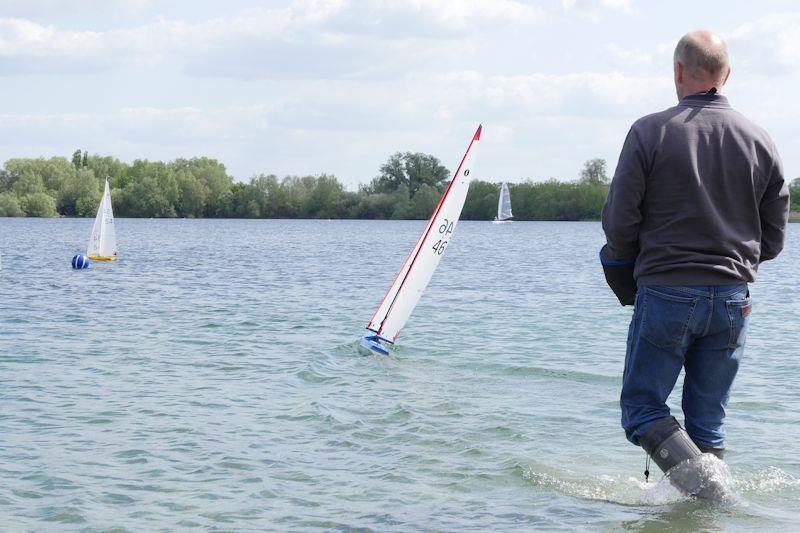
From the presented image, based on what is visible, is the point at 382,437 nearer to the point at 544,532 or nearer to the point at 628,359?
the point at 544,532

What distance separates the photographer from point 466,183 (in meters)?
14.8

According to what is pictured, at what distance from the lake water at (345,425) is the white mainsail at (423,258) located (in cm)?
67

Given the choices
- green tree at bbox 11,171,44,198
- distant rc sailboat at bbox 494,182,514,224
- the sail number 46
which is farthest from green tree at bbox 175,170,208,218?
the sail number 46

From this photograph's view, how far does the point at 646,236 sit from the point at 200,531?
→ 3.42 meters

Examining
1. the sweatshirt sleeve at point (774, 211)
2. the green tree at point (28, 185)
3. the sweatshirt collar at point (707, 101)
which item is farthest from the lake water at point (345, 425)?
the green tree at point (28, 185)

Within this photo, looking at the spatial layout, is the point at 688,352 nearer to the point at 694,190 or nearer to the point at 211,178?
the point at 694,190

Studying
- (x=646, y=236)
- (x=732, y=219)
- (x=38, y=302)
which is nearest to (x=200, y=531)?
(x=646, y=236)

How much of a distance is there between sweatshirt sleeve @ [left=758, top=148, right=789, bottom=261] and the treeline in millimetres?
128976

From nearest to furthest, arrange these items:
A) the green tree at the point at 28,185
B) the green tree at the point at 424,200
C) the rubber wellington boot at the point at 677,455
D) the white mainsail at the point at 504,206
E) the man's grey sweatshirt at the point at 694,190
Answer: the man's grey sweatshirt at the point at 694,190 → the rubber wellington boot at the point at 677,455 → the white mainsail at the point at 504,206 → the green tree at the point at 28,185 → the green tree at the point at 424,200

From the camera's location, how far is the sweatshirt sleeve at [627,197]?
489 centimetres

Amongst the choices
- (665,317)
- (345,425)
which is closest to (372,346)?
(345,425)

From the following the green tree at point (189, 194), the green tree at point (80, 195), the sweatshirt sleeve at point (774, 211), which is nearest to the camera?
the sweatshirt sleeve at point (774, 211)

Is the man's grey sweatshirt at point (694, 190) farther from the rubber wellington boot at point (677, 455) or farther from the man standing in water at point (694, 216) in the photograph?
the rubber wellington boot at point (677, 455)

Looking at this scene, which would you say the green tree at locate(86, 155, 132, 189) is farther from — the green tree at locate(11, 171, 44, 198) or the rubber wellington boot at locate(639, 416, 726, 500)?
the rubber wellington boot at locate(639, 416, 726, 500)
